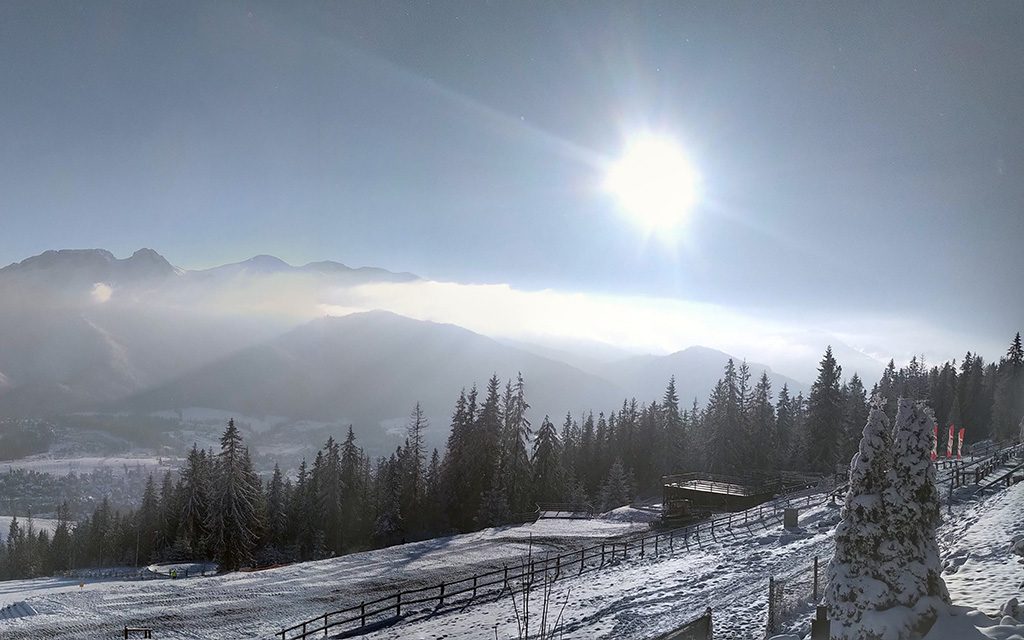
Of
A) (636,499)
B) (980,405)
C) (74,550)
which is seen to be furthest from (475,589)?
(980,405)

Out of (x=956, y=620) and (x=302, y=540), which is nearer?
(x=956, y=620)

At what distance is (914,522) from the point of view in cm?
1148

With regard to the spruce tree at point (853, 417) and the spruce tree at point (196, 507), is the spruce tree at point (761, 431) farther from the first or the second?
the spruce tree at point (196, 507)

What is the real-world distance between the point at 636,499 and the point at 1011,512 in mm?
52195

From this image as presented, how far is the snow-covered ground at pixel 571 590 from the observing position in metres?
17.0

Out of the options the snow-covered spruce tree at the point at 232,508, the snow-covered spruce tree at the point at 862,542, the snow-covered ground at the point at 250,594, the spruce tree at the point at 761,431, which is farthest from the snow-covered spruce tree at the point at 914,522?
the spruce tree at the point at 761,431

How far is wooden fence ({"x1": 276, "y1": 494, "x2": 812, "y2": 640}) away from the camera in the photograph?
23.8 metres

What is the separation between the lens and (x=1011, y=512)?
1961 cm

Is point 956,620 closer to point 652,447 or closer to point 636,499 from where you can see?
point 636,499

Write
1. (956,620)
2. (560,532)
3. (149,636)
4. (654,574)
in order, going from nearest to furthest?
(956,620), (149,636), (654,574), (560,532)

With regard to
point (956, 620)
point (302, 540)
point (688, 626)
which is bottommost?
point (302, 540)

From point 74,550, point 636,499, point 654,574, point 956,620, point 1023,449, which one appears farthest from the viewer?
point 74,550

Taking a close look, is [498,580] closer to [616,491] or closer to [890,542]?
[890,542]

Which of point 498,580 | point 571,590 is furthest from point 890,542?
point 498,580
